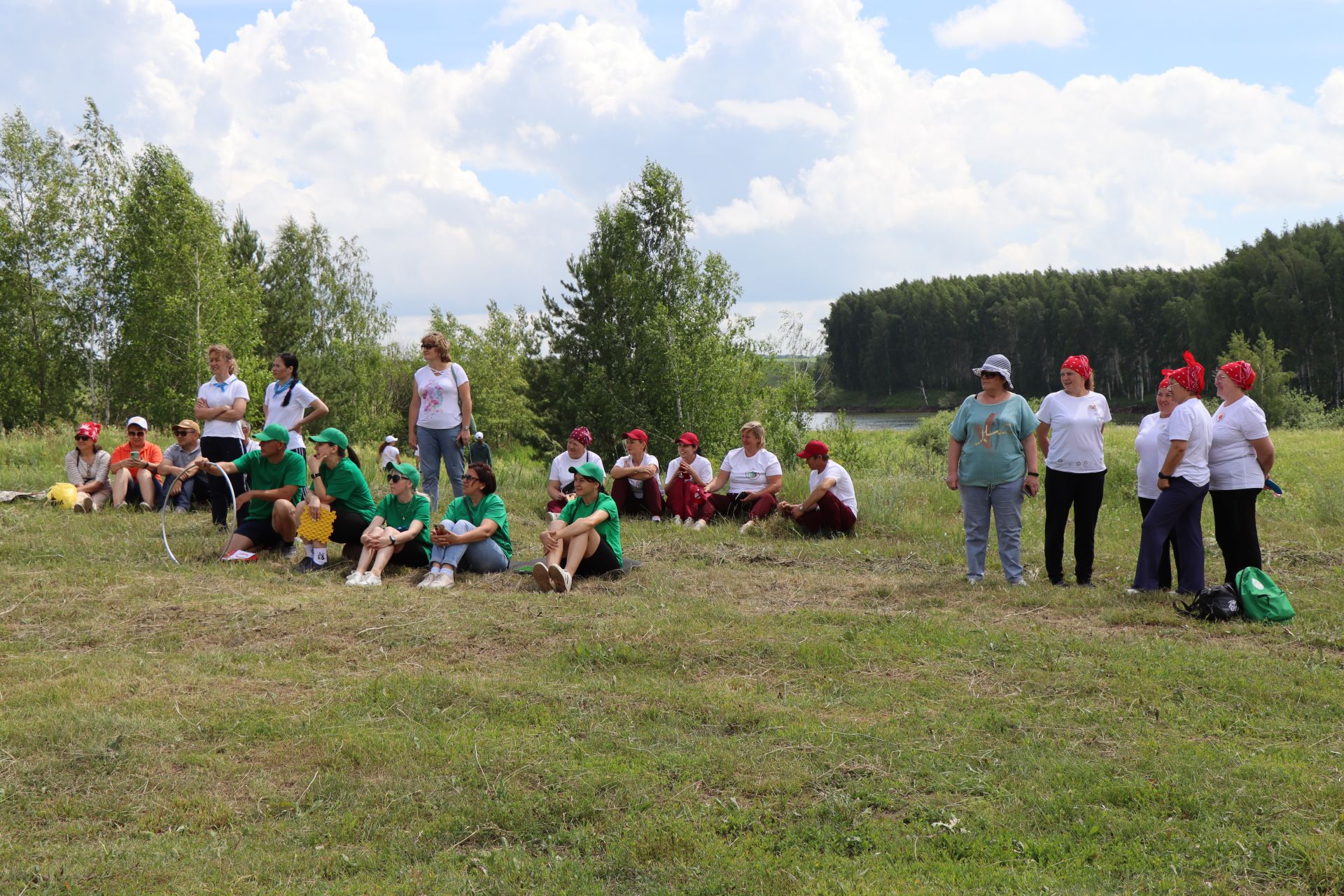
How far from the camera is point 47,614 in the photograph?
6.55 meters

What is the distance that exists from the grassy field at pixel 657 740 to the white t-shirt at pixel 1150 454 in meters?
1.09

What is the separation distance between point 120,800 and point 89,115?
96.9 feet

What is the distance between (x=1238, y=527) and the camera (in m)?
7.05

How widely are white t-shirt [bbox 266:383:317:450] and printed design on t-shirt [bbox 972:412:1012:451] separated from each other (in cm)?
582

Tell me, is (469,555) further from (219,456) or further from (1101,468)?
(1101,468)

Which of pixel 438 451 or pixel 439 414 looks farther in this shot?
pixel 438 451

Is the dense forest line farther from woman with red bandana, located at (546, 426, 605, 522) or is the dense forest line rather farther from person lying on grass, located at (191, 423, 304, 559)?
person lying on grass, located at (191, 423, 304, 559)

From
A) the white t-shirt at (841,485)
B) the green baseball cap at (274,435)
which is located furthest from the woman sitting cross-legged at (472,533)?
the white t-shirt at (841,485)

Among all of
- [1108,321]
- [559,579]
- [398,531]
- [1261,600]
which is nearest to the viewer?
[1261,600]

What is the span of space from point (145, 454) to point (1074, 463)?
370 inches

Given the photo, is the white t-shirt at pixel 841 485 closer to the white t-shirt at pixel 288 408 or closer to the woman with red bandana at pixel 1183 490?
the woman with red bandana at pixel 1183 490

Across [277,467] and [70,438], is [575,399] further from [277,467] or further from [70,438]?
[277,467]

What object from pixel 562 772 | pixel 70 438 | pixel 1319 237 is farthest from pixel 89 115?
pixel 1319 237

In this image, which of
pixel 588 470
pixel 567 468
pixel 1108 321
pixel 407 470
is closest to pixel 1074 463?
pixel 588 470
